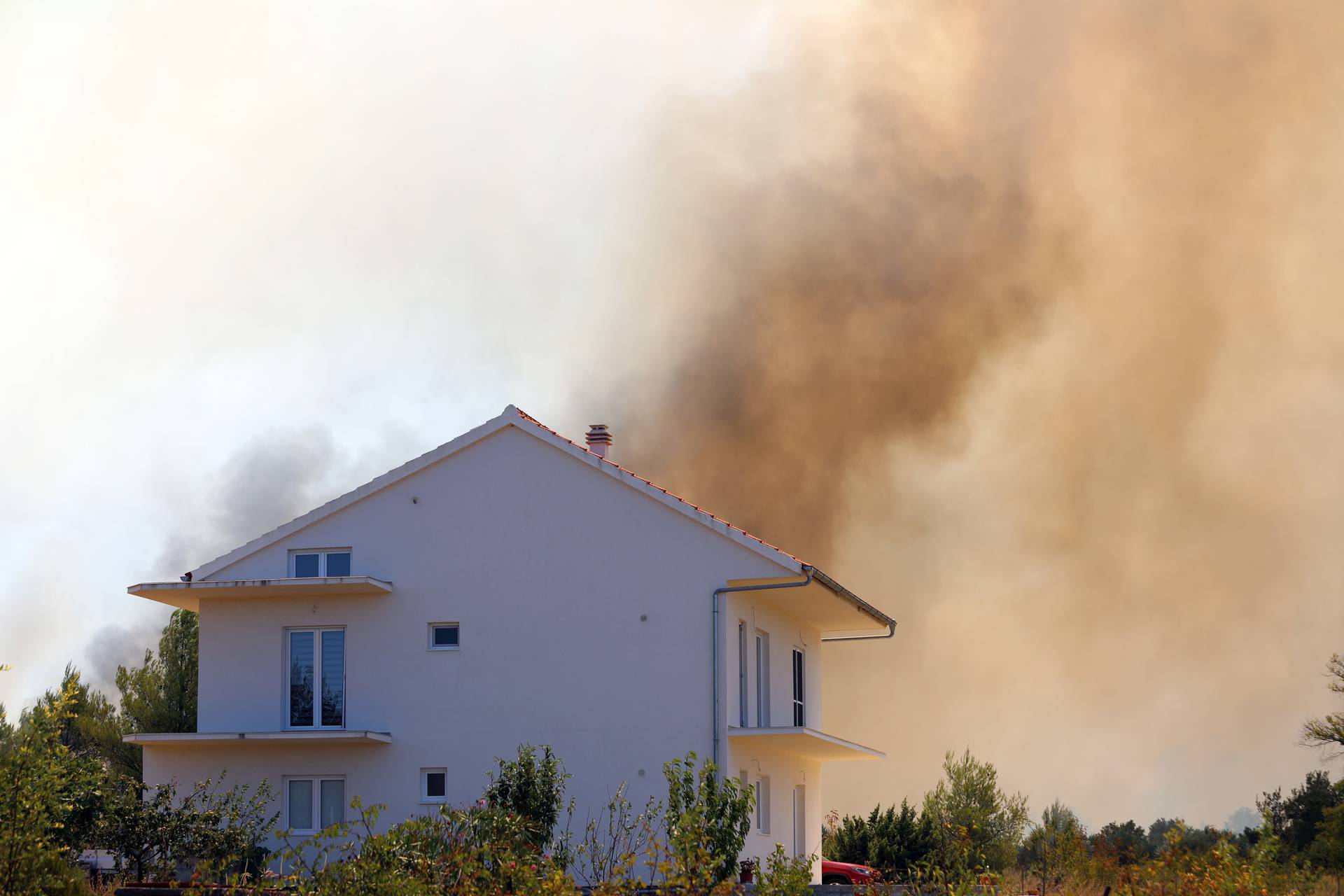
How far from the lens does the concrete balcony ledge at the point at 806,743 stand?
24.1 meters

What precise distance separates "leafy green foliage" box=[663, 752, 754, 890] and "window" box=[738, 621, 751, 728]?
29.0 feet

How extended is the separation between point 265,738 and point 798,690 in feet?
38.1

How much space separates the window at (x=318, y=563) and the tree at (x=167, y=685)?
62.8ft

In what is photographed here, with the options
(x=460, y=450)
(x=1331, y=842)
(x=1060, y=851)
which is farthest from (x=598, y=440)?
(x=1331, y=842)

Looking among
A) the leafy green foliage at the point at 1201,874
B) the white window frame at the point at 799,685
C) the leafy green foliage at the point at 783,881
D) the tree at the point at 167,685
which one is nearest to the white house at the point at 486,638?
the white window frame at the point at 799,685

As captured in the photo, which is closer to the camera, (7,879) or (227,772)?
(7,879)

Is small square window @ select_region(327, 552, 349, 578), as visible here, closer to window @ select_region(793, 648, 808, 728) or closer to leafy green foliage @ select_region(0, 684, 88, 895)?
window @ select_region(793, 648, 808, 728)

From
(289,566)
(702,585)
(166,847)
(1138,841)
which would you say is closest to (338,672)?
(289,566)

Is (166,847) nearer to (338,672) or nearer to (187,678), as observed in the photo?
(338,672)

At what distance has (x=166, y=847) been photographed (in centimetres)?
2308

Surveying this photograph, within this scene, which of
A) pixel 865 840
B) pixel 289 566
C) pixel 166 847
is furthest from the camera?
pixel 865 840

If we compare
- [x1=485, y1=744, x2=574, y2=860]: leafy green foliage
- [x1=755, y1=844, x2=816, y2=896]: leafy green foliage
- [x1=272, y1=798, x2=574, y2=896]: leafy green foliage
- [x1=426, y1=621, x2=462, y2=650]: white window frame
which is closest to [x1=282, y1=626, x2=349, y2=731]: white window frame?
[x1=426, y1=621, x2=462, y2=650]: white window frame

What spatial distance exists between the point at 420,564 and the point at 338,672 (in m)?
2.63

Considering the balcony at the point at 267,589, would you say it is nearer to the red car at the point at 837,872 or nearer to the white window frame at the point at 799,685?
the white window frame at the point at 799,685
